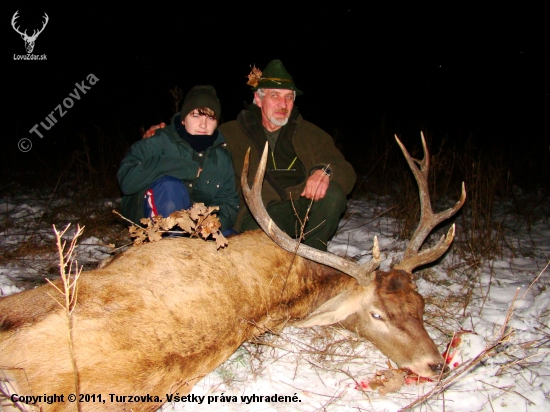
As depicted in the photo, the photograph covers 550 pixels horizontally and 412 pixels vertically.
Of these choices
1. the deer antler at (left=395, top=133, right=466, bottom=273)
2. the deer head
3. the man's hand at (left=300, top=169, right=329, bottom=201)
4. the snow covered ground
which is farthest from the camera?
the man's hand at (left=300, top=169, right=329, bottom=201)

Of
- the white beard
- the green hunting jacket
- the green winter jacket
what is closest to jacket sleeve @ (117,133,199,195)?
the green winter jacket

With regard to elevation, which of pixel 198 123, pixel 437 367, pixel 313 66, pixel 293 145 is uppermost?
pixel 313 66

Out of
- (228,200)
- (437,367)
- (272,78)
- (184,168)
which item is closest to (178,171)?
(184,168)

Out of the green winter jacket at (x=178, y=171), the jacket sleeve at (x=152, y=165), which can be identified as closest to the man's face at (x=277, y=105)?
the green winter jacket at (x=178, y=171)

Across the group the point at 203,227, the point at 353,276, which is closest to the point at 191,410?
the point at 203,227

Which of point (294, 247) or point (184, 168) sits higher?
point (184, 168)

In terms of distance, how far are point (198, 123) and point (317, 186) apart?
1.11 m

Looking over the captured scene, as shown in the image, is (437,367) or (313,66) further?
(313,66)

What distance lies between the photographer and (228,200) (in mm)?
3416

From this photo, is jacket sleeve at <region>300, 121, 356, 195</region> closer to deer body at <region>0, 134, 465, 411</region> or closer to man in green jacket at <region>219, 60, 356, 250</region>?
man in green jacket at <region>219, 60, 356, 250</region>

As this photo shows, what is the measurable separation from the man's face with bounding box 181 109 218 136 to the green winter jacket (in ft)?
0.36

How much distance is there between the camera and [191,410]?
7.09 ft

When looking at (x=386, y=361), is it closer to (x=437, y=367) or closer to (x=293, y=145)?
(x=437, y=367)

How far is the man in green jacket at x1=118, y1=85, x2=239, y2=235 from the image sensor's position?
2947 mm
